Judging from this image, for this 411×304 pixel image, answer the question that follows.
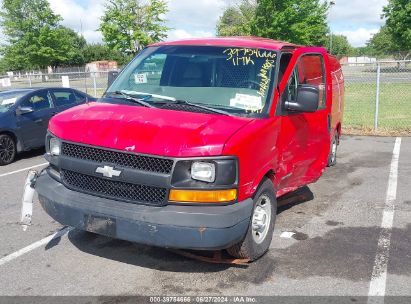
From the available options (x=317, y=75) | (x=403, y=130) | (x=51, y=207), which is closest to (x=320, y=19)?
(x=403, y=130)

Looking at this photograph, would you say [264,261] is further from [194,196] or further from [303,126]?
[303,126]

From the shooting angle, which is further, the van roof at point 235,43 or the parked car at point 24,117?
the parked car at point 24,117

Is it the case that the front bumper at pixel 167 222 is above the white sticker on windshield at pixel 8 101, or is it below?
below

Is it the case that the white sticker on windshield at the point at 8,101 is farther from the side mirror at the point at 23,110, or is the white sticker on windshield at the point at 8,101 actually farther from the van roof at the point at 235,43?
the van roof at the point at 235,43

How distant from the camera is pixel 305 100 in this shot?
439cm

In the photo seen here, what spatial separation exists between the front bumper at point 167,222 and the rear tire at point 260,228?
0.28 m

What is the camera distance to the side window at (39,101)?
937cm

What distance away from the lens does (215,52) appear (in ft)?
15.3

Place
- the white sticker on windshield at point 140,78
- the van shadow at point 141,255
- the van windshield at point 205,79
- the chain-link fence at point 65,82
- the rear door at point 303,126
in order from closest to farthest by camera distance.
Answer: the van shadow at point 141,255 → the van windshield at point 205,79 → the rear door at point 303,126 → the white sticker on windshield at point 140,78 → the chain-link fence at point 65,82

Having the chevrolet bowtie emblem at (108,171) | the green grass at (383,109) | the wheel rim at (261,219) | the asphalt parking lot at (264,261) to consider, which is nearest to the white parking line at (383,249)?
the asphalt parking lot at (264,261)

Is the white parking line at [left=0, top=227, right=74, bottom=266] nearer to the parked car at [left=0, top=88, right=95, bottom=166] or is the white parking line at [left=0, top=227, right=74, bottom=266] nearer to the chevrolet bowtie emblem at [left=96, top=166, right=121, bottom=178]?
the chevrolet bowtie emblem at [left=96, top=166, right=121, bottom=178]

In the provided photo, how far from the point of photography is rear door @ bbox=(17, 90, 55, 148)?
9.11m

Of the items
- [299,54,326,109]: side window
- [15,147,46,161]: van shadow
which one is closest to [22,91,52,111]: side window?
[15,147,46,161]: van shadow

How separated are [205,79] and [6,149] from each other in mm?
5944
